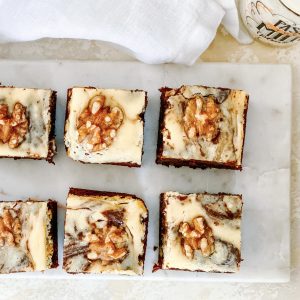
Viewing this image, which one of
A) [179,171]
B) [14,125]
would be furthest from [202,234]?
[14,125]

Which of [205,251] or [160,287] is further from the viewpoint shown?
[160,287]

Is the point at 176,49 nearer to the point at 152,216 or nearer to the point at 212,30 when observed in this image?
the point at 212,30

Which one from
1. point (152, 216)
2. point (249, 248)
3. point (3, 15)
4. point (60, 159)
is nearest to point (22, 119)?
point (60, 159)

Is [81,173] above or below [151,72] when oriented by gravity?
below

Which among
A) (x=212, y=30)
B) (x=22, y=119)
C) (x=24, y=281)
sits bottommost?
(x=24, y=281)

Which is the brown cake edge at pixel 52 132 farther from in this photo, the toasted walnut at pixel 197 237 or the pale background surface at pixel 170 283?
the toasted walnut at pixel 197 237

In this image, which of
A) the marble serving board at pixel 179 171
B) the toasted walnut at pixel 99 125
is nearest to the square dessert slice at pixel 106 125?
the toasted walnut at pixel 99 125

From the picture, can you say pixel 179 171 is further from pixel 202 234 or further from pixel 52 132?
pixel 52 132
